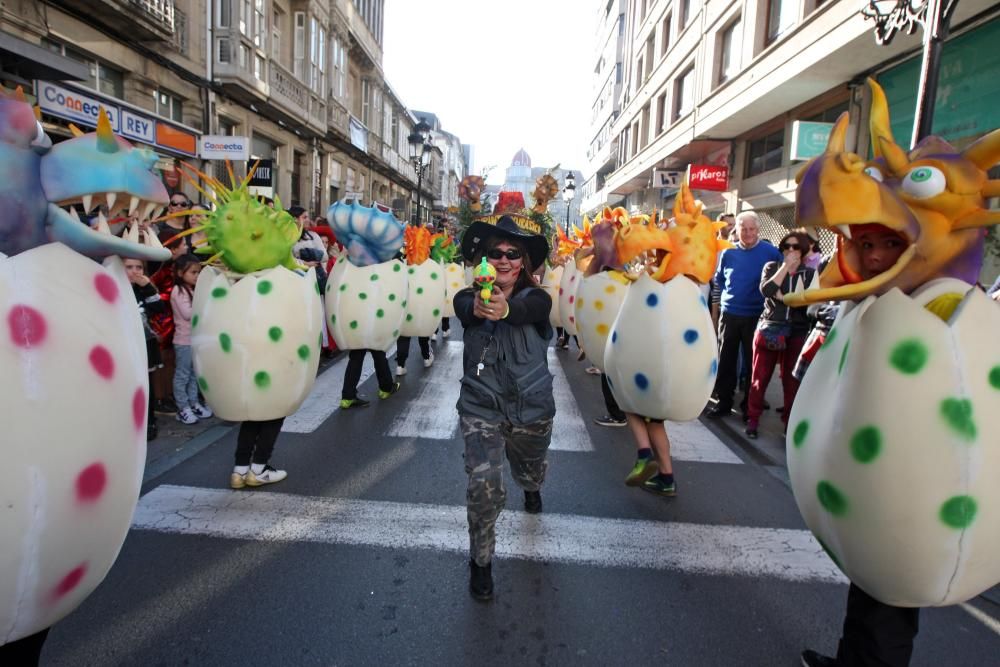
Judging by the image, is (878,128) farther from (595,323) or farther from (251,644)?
(595,323)

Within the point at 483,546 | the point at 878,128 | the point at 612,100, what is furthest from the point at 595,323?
the point at 612,100

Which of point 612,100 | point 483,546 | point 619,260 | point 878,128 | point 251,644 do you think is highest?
point 612,100

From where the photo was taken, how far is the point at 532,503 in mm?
3627

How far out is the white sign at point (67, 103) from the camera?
311 inches

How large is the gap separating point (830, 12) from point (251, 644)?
11872mm

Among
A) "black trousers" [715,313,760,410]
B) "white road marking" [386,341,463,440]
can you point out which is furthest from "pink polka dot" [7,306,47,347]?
"black trousers" [715,313,760,410]

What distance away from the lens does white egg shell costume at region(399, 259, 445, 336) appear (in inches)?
276

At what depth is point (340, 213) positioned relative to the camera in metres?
5.39

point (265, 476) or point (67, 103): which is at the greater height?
point (67, 103)

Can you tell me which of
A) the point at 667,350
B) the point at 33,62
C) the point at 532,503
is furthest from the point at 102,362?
the point at 33,62

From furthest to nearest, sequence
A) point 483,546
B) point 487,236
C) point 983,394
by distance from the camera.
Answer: point 487,236 < point 483,546 < point 983,394

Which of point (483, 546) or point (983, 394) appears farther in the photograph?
point (483, 546)

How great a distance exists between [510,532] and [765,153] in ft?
45.6

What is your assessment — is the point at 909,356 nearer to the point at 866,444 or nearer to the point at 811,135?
→ the point at 866,444
